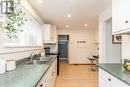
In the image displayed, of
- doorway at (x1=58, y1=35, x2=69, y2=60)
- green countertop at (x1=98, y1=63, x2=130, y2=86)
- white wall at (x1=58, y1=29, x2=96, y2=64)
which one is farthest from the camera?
doorway at (x1=58, y1=35, x2=69, y2=60)

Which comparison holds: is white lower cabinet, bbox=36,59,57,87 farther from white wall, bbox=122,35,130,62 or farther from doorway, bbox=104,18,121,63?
doorway, bbox=104,18,121,63

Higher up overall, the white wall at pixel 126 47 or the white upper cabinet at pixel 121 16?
the white upper cabinet at pixel 121 16

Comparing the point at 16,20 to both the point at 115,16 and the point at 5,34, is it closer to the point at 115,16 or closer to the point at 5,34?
the point at 5,34

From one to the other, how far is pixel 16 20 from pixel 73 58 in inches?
312

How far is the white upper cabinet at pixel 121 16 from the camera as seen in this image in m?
2.31

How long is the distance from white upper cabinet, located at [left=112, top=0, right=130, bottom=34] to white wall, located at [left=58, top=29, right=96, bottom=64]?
7456mm

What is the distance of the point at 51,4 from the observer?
4.29 metres

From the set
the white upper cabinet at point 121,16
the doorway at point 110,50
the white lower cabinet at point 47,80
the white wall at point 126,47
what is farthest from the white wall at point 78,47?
the white upper cabinet at point 121,16

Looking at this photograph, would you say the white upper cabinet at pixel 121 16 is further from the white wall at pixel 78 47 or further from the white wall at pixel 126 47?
the white wall at pixel 78 47

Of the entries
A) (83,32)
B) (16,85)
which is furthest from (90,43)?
(16,85)

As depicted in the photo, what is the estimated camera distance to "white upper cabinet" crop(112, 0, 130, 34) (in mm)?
2309

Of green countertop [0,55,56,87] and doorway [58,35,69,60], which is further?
doorway [58,35,69,60]

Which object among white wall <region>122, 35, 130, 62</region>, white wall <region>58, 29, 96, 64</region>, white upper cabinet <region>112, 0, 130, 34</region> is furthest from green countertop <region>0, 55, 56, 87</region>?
white wall <region>58, 29, 96, 64</region>

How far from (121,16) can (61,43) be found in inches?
367
